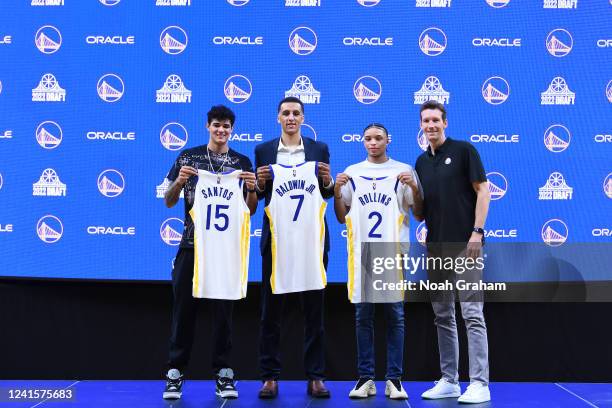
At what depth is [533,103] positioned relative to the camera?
512 centimetres

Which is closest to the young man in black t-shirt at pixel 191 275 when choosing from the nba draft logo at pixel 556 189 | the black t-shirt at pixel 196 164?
the black t-shirt at pixel 196 164

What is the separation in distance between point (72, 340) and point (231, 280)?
1973 millimetres

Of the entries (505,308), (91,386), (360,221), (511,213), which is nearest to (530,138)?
(511,213)

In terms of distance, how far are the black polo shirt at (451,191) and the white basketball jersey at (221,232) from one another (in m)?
1.19

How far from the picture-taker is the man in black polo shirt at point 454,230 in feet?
13.1

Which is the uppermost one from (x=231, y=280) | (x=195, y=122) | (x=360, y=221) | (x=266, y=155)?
(x=195, y=122)

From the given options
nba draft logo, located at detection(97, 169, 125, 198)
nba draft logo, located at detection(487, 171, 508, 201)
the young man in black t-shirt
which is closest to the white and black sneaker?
the young man in black t-shirt

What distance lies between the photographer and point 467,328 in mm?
4008

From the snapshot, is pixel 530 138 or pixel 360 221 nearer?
pixel 360 221

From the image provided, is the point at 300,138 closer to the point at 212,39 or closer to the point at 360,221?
the point at 360,221

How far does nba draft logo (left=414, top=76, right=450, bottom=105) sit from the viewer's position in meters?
5.12

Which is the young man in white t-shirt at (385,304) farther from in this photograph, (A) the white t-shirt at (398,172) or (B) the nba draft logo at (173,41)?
(B) the nba draft logo at (173,41)

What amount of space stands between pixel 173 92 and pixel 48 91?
3.34ft

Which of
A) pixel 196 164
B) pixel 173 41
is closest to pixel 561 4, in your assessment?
pixel 173 41
